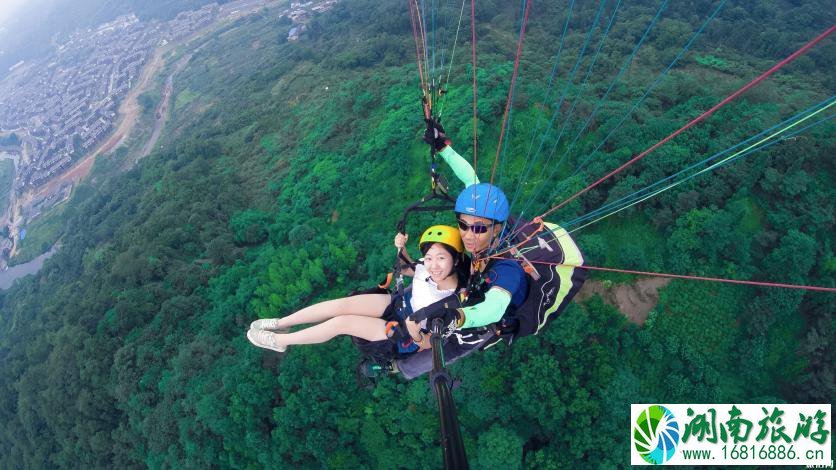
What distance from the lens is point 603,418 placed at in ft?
32.9

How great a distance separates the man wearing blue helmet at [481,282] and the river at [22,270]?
44.1m

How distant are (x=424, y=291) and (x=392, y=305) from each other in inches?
26.2

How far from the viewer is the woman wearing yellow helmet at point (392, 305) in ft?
13.1

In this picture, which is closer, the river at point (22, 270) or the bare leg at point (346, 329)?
the bare leg at point (346, 329)

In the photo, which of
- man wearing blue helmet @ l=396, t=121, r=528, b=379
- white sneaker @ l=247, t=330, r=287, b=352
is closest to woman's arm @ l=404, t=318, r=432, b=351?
man wearing blue helmet @ l=396, t=121, r=528, b=379

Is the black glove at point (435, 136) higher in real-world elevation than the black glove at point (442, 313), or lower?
higher

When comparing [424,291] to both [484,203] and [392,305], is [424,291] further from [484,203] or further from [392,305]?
[484,203]

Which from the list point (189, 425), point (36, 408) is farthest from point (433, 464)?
point (36, 408)

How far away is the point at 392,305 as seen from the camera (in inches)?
186

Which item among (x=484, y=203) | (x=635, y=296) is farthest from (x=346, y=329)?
(x=635, y=296)

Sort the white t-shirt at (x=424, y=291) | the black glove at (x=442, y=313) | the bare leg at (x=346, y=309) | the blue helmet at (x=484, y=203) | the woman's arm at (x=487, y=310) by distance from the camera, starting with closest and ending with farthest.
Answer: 1. the black glove at (x=442, y=313)
2. the woman's arm at (x=487, y=310)
3. the blue helmet at (x=484, y=203)
4. the white t-shirt at (x=424, y=291)
5. the bare leg at (x=346, y=309)

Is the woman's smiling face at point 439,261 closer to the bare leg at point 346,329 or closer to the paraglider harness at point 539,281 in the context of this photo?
→ the paraglider harness at point 539,281

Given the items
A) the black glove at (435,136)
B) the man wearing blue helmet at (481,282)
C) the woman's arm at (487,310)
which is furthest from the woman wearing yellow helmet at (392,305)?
the black glove at (435,136)

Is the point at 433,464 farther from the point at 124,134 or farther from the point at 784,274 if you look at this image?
the point at 124,134
